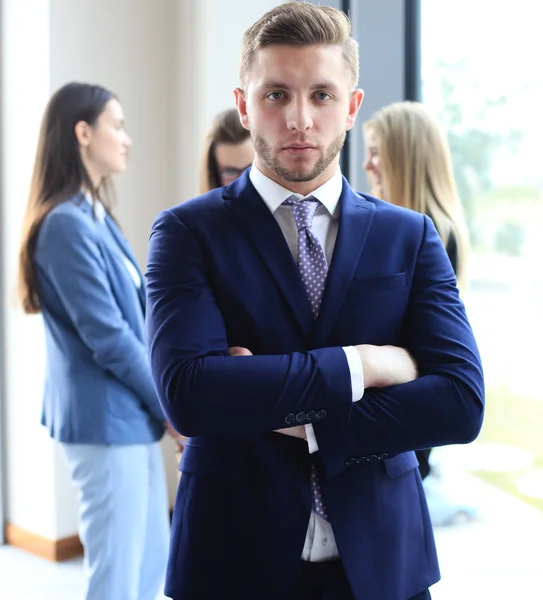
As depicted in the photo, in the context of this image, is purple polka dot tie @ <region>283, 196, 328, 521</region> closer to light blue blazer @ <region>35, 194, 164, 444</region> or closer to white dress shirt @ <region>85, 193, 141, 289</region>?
light blue blazer @ <region>35, 194, 164, 444</region>

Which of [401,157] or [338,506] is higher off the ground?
[401,157]

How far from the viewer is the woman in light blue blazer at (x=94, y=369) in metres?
2.30

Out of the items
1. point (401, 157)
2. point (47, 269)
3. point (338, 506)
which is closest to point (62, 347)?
point (47, 269)

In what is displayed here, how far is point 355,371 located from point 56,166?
1.52 m

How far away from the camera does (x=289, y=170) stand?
1360 mm

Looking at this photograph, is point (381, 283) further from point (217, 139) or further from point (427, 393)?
point (217, 139)

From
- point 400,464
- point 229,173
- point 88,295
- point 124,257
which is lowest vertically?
point 400,464

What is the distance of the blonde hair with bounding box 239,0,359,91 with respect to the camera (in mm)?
1361

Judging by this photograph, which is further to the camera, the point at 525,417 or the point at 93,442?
the point at 525,417

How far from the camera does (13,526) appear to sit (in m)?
3.78

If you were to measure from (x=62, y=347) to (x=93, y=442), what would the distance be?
0.29 m

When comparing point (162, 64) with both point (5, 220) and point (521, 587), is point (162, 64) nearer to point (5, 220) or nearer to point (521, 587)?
point (5, 220)

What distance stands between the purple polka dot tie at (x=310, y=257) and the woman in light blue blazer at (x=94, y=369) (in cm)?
104

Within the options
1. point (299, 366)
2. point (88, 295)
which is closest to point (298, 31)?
point (299, 366)
